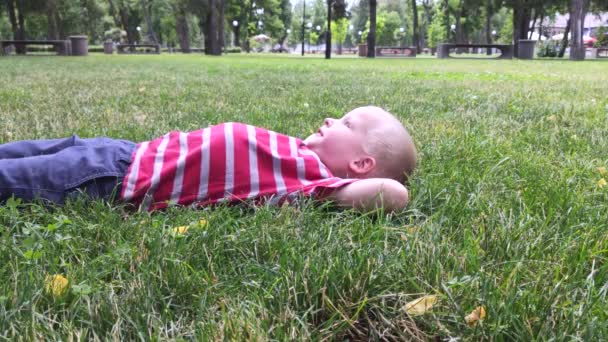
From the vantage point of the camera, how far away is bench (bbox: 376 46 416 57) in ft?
139

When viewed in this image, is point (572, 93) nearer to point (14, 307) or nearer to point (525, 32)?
point (14, 307)

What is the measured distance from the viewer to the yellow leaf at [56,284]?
139 cm

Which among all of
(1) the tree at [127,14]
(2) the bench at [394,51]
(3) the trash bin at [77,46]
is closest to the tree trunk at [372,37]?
(2) the bench at [394,51]

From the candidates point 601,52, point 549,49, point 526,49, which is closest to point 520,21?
point 549,49

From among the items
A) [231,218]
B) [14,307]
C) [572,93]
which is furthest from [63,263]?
[572,93]

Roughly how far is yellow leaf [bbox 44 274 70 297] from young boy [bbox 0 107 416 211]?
2.50ft

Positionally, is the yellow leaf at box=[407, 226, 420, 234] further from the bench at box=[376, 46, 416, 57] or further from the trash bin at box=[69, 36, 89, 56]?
the bench at box=[376, 46, 416, 57]

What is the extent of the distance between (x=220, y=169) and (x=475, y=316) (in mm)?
1356

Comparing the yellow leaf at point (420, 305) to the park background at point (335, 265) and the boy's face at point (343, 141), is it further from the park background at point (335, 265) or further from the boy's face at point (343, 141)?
the boy's face at point (343, 141)

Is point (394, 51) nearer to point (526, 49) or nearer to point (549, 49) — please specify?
point (526, 49)

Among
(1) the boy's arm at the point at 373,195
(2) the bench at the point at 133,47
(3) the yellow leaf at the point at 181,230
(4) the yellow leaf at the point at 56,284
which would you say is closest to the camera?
(4) the yellow leaf at the point at 56,284

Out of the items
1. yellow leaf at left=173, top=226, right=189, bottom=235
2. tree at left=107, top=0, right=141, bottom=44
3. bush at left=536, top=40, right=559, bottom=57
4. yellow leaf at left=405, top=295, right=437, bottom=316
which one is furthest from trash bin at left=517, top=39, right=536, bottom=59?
tree at left=107, top=0, right=141, bottom=44

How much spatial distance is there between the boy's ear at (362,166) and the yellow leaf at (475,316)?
4.05ft

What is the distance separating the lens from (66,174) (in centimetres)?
223
